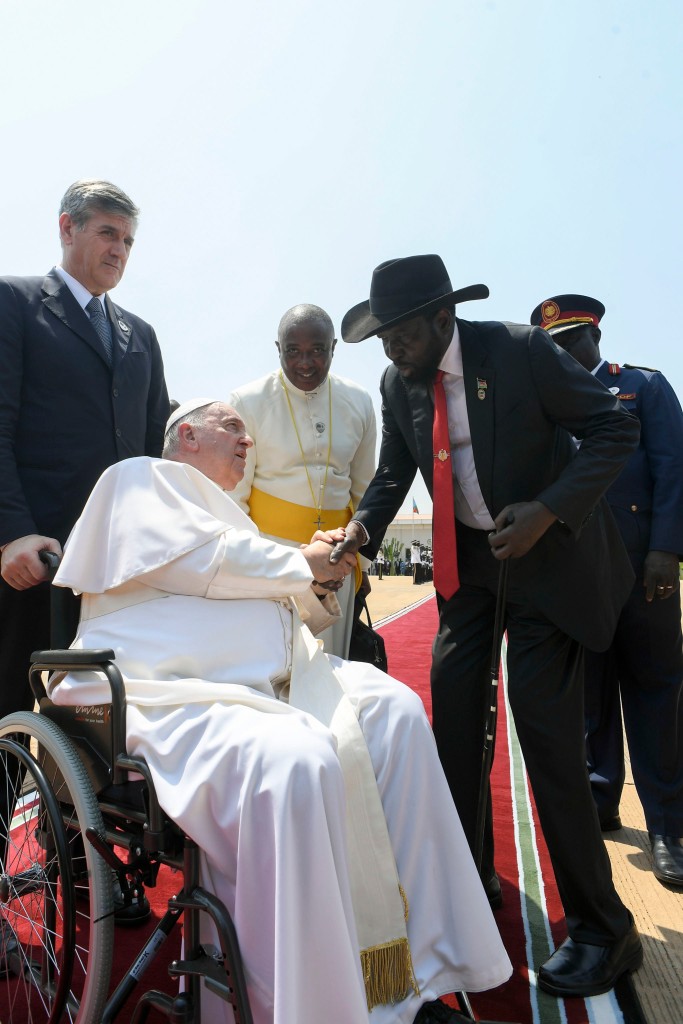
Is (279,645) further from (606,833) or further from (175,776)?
(606,833)

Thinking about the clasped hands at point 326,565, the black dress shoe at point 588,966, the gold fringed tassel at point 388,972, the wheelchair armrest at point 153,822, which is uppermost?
the clasped hands at point 326,565

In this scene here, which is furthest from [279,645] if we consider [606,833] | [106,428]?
[606,833]

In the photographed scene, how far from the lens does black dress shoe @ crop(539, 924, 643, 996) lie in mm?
2330

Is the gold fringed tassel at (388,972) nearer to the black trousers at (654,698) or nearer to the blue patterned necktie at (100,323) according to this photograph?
the black trousers at (654,698)

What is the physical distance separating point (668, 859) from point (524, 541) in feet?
4.93

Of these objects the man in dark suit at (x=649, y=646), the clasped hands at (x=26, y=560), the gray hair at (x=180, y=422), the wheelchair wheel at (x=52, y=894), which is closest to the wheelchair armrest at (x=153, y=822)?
the wheelchair wheel at (x=52, y=894)

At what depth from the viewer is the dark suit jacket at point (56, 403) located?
2848mm

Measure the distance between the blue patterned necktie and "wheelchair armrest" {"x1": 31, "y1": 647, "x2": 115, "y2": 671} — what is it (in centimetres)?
131

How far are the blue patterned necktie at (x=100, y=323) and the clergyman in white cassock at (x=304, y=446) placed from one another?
0.77 meters

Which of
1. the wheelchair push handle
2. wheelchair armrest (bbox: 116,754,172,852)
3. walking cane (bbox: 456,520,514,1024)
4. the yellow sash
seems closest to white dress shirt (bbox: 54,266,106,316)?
the wheelchair push handle

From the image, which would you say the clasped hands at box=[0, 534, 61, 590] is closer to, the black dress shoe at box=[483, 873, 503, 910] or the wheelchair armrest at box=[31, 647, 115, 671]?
the wheelchair armrest at box=[31, 647, 115, 671]

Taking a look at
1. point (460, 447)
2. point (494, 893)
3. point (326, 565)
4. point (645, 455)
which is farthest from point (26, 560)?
point (645, 455)

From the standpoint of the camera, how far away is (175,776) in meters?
1.87

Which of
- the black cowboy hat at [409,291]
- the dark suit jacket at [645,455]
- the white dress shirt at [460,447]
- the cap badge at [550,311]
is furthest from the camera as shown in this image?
the cap badge at [550,311]
